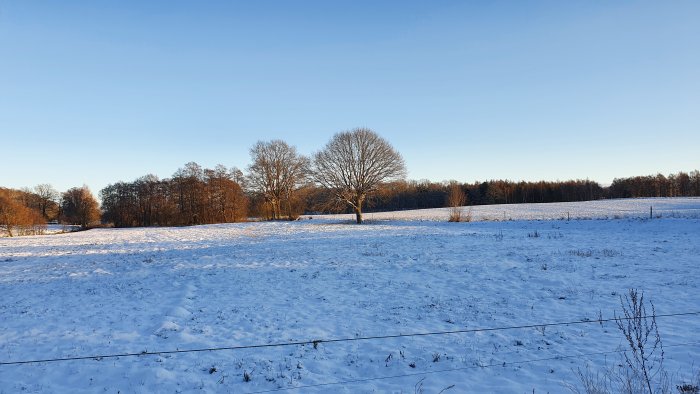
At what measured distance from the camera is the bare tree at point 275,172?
61812 mm

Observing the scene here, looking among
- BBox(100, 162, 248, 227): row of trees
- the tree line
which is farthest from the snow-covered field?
BBox(100, 162, 248, 227): row of trees

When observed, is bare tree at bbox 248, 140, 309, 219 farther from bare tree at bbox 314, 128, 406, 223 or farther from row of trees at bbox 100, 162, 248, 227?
bare tree at bbox 314, 128, 406, 223

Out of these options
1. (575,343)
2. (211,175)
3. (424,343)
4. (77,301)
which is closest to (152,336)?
(77,301)

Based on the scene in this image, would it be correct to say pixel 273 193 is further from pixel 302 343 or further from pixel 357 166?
pixel 302 343

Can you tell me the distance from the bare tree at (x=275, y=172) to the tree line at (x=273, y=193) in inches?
6.6

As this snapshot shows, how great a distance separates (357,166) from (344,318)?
126ft

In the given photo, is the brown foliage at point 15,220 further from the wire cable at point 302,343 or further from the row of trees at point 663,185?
the row of trees at point 663,185

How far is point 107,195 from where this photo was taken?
2968 inches

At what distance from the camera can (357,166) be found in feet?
157

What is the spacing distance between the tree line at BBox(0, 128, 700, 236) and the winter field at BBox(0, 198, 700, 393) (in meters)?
28.1

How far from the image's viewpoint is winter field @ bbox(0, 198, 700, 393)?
22.2ft

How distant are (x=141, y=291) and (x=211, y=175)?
57076 mm

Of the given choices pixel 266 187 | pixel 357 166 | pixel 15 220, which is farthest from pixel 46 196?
pixel 357 166

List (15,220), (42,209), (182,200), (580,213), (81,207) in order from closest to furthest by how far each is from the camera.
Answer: (580,213), (15,220), (182,200), (81,207), (42,209)
